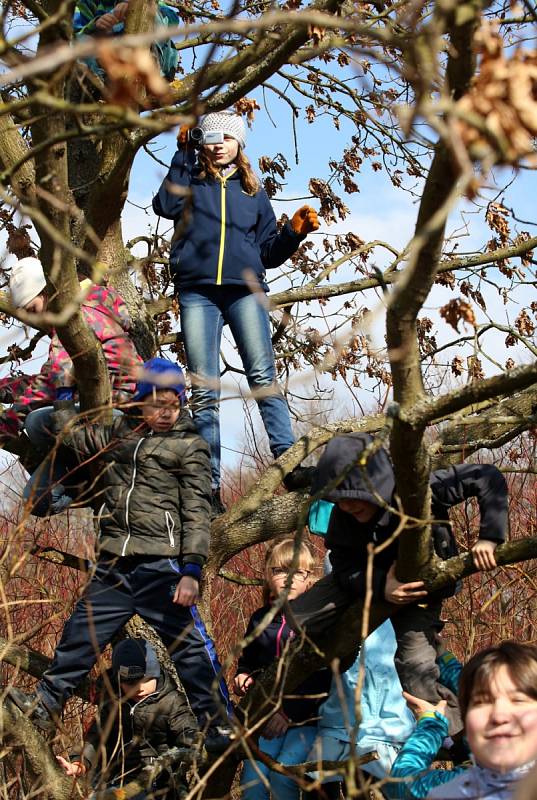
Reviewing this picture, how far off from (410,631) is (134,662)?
141 centimetres

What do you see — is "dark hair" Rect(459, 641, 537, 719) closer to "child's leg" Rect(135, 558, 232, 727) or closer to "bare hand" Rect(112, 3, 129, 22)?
"child's leg" Rect(135, 558, 232, 727)

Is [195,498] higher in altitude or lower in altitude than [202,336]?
lower

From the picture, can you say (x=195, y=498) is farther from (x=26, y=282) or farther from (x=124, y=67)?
(x=124, y=67)

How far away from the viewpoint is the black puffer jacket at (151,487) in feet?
14.4

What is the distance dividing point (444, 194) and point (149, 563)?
249 cm

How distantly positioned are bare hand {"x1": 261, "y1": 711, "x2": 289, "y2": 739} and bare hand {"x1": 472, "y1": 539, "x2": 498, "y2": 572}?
1368mm

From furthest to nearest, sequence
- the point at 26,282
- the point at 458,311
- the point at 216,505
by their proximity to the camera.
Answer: the point at 216,505, the point at 26,282, the point at 458,311

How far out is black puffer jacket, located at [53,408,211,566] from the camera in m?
4.39

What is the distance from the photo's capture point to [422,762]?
3197 mm

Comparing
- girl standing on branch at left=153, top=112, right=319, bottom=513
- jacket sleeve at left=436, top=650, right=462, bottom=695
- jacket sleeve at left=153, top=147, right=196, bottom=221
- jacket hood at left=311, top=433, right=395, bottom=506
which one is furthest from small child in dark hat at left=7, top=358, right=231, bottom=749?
jacket sleeve at left=153, top=147, right=196, bottom=221

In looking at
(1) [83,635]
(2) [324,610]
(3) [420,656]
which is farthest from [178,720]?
(3) [420,656]

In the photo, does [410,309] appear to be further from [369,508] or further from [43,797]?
[43,797]

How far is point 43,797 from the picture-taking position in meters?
4.24

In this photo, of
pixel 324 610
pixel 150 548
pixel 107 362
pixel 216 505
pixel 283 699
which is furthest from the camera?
pixel 216 505
